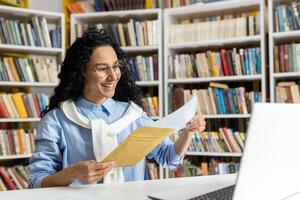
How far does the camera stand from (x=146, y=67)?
3590 mm

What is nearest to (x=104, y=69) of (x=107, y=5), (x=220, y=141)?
(x=220, y=141)

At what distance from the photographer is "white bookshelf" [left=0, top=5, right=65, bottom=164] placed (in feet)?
11.0

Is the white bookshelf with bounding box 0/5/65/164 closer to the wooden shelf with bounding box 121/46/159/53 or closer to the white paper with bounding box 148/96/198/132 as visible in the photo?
the wooden shelf with bounding box 121/46/159/53

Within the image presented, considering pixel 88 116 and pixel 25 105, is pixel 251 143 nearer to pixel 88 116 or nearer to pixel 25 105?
pixel 88 116

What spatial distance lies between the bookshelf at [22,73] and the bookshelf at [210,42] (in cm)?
103

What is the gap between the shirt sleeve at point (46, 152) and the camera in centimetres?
150

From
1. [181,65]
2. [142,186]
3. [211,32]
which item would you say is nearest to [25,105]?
[181,65]

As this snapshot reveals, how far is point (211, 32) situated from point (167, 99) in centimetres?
71

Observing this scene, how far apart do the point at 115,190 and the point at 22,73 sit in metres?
2.41

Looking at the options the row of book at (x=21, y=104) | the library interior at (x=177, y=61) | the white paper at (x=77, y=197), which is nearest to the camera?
the white paper at (x=77, y=197)

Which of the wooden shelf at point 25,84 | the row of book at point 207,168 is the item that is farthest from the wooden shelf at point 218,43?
the wooden shelf at point 25,84

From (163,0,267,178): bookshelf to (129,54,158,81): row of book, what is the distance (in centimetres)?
11

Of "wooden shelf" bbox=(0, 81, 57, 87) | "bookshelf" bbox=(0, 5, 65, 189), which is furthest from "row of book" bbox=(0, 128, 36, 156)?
"wooden shelf" bbox=(0, 81, 57, 87)

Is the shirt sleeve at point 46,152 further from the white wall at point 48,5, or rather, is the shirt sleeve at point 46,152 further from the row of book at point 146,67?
the white wall at point 48,5
